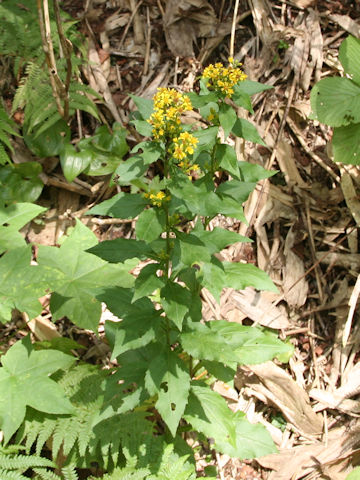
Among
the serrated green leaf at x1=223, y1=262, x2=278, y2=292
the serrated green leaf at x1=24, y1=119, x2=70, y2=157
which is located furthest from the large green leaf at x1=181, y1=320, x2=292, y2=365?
the serrated green leaf at x1=24, y1=119, x2=70, y2=157

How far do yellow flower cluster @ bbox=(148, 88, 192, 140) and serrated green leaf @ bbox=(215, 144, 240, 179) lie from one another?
477 mm

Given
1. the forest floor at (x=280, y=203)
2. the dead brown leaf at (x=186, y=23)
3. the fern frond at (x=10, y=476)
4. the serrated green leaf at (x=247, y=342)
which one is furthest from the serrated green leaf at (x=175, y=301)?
the dead brown leaf at (x=186, y=23)

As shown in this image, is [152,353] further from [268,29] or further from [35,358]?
[268,29]

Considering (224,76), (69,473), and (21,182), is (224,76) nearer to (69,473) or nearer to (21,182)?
(69,473)

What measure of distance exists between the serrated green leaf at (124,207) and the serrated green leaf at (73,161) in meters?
1.92

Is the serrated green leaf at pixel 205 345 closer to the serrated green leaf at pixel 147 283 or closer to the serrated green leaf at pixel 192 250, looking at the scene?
the serrated green leaf at pixel 147 283

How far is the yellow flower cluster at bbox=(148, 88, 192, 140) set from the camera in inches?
76.1

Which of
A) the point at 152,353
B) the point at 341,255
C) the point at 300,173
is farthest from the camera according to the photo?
the point at 300,173

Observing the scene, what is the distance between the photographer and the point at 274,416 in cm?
358

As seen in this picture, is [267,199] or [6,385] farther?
[267,199]

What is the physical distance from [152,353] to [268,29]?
325 cm

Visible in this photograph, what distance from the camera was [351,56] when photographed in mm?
3717

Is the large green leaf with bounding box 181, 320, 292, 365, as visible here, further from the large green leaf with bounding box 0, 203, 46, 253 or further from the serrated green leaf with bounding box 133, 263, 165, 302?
the large green leaf with bounding box 0, 203, 46, 253

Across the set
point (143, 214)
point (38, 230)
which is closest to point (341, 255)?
point (143, 214)
